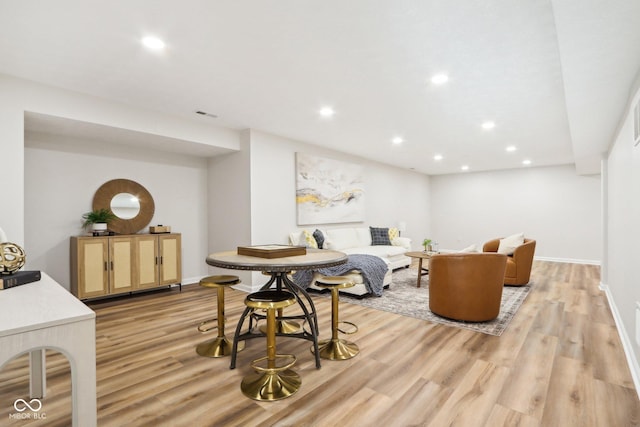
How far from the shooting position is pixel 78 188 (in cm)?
420

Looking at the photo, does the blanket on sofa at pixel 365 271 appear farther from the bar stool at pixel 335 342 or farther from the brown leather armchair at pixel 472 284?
the bar stool at pixel 335 342

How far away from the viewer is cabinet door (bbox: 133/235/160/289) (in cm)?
434

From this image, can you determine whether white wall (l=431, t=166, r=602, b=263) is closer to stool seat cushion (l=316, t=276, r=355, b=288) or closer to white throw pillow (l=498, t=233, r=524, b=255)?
white throw pillow (l=498, t=233, r=524, b=255)

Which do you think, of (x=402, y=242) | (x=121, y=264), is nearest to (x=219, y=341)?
(x=121, y=264)

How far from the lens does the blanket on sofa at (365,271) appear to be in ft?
13.7

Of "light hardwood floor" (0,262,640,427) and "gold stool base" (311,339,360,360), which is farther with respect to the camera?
"gold stool base" (311,339,360,360)

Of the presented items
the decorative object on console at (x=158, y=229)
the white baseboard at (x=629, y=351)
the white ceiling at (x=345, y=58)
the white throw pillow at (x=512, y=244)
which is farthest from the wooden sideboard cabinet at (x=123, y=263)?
the white throw pillow at (x=512, y=244)

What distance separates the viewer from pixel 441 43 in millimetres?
2330

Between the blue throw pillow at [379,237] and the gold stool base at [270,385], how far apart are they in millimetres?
4677

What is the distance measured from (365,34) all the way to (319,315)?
9.05ft

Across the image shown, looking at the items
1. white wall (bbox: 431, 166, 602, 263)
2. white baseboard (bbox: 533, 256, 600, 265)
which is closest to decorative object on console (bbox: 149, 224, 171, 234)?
white wall (bbox: 431, 166, 602, 263)

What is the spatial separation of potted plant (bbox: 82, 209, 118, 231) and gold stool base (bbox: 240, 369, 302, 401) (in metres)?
3.26

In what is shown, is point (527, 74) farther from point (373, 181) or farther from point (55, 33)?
point (373, 181)

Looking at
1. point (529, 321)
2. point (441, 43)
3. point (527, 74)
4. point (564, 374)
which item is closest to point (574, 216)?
point (529, 321)
